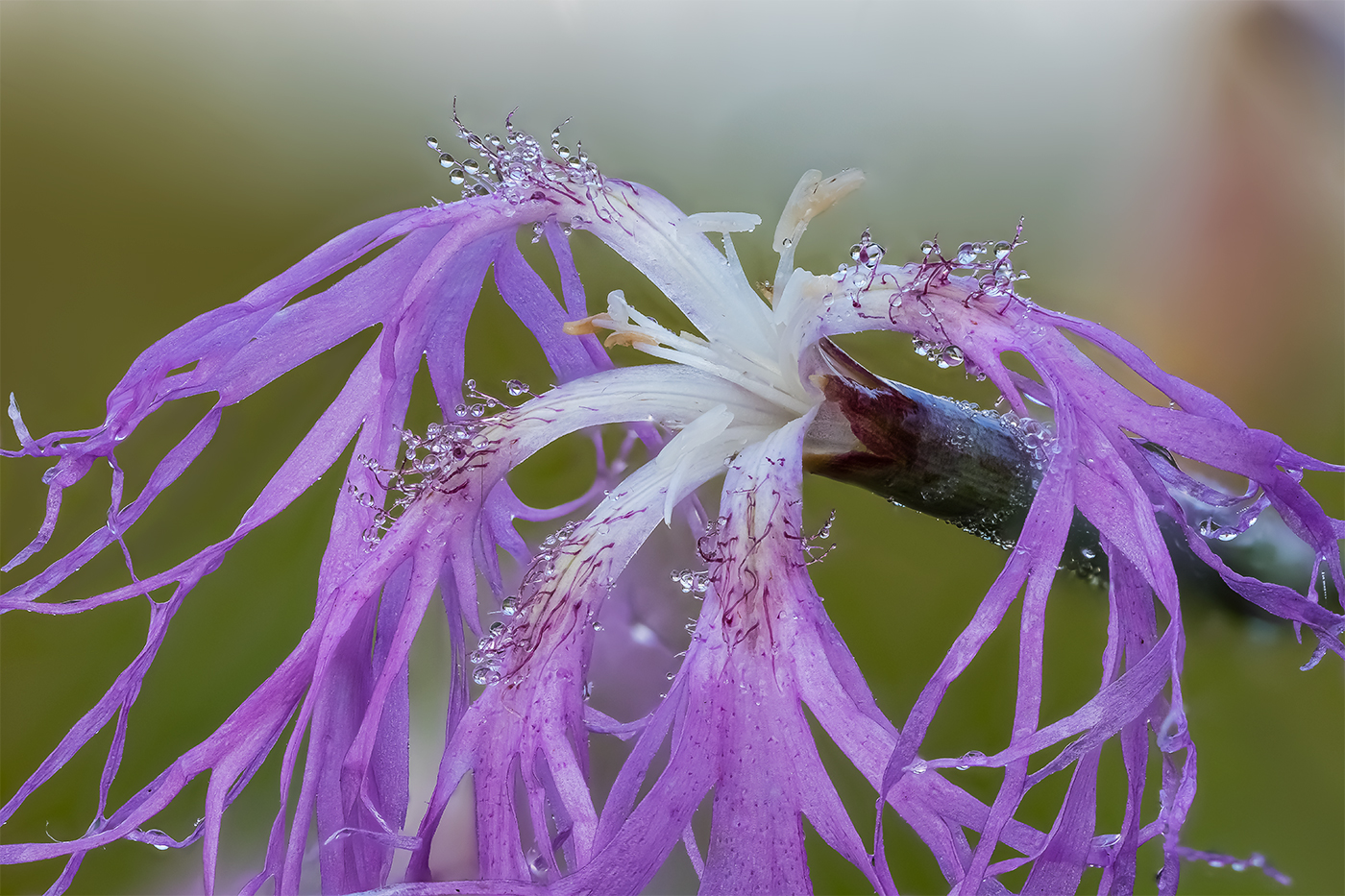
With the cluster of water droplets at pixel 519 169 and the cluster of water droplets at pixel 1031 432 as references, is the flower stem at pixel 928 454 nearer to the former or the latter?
the cluster of water droplets at pixel 1031 432

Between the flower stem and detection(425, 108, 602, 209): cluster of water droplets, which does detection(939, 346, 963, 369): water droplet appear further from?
detection(425, 108, 602, 209): cluster of water droplets

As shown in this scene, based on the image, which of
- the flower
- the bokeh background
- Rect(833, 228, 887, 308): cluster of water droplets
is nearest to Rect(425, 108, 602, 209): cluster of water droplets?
the flower

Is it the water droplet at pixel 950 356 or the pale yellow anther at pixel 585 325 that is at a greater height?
the pale yellow anther at pixel 585 325

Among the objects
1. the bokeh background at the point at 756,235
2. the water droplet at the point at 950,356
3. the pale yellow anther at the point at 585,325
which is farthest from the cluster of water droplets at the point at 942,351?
the bokeh background at the point at 756,235

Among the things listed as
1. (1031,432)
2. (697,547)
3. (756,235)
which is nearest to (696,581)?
(697,547)

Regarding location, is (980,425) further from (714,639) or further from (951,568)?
(951,568)

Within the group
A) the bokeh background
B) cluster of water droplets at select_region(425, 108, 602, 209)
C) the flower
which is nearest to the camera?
the flower
